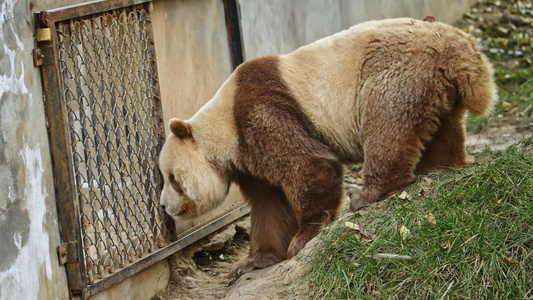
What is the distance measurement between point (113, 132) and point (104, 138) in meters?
0.11

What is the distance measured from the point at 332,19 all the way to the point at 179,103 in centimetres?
384

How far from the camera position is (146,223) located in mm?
6125

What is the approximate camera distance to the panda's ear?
5.97m

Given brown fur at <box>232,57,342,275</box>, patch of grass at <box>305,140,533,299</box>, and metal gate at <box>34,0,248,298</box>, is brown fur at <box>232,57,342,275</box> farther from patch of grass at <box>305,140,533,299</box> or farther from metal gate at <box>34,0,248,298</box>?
metal gate at <box>34,0,248,298</box>

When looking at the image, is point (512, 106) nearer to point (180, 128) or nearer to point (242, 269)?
point (242, 269)

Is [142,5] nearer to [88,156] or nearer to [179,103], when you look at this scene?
[179,103]

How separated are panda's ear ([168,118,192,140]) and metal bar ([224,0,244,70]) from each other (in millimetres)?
1752

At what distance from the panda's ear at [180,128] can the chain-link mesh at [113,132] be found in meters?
0.30

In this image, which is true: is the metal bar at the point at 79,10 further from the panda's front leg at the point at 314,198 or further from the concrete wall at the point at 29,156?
the panda's front leg at the point at 314,198

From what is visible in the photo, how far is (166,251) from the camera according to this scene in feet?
20.3

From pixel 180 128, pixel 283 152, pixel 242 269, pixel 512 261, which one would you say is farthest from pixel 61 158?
pixel 512 261

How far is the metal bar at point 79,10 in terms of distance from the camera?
486 cm

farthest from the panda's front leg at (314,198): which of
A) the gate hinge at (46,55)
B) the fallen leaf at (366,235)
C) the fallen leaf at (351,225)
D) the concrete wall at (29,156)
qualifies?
the gate hinge at (46,55)

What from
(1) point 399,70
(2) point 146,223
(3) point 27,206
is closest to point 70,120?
(3) point 27,206
